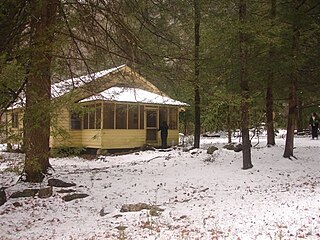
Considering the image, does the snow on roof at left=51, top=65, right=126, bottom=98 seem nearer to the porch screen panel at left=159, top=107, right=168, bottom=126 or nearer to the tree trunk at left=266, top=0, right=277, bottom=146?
the tree trunk at left=266, top=0, right=277, bottom=146

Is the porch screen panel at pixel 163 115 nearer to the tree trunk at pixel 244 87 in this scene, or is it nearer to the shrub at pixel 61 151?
the tree trunk at pixel 244 87

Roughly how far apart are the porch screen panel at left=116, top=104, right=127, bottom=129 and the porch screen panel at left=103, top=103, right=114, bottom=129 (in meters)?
0.34

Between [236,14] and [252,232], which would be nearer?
[252,232]

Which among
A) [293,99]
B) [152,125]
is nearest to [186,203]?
[293,99]

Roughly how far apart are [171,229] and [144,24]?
642cm

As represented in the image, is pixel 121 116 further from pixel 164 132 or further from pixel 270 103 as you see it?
pixel 270 103

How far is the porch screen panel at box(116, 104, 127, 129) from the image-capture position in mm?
22922

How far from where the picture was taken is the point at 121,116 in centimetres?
2328

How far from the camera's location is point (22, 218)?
29.3ft

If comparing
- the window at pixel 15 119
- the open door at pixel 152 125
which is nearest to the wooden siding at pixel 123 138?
the open door at pixel 152 125

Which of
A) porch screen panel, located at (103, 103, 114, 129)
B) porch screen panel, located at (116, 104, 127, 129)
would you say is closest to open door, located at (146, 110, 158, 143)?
porch screen panel, located at (116, 104, 127, 129)

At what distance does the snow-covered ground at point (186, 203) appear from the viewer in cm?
688

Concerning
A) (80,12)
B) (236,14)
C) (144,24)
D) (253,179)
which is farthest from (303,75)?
(80,12)

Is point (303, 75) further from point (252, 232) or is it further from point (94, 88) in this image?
point (252, 232)
